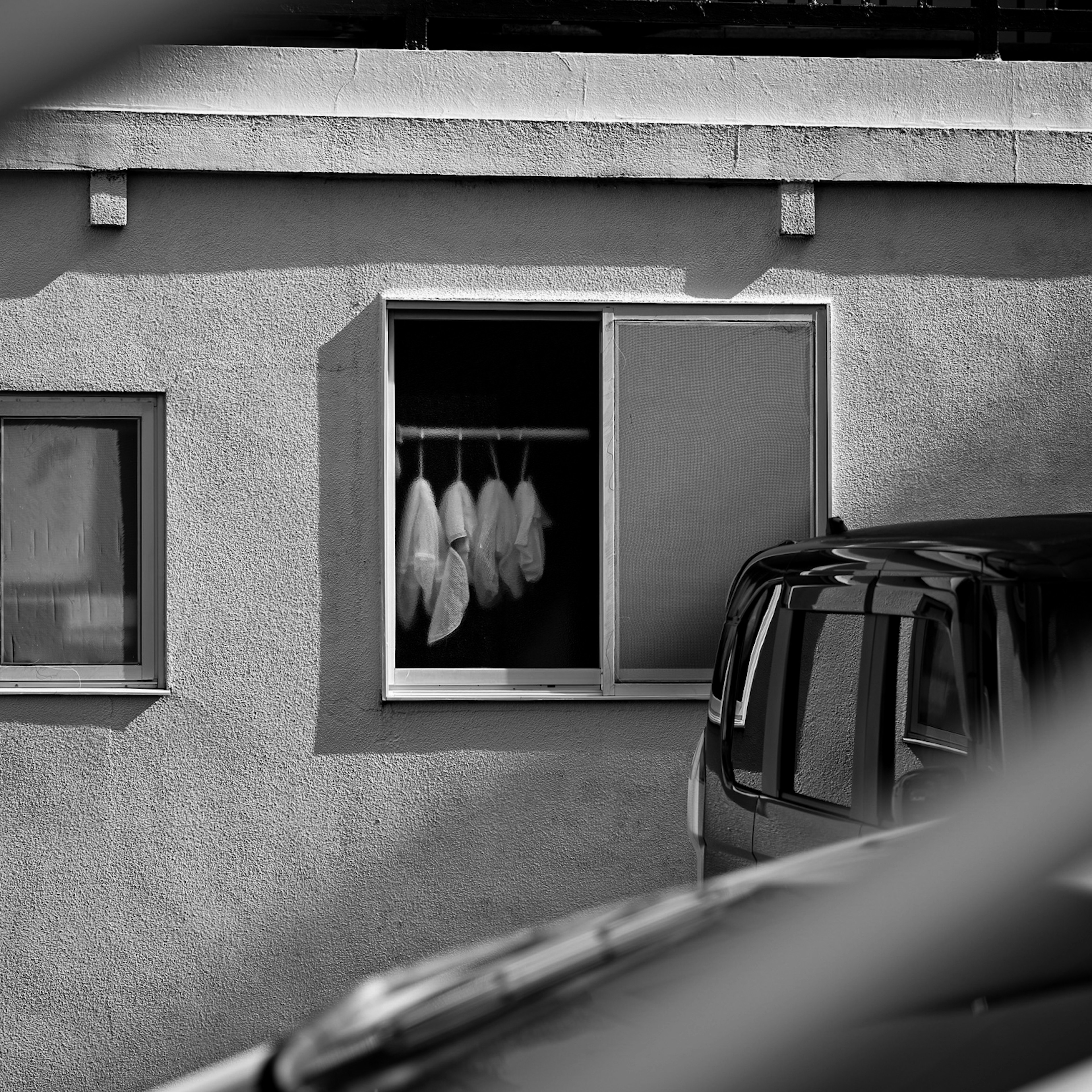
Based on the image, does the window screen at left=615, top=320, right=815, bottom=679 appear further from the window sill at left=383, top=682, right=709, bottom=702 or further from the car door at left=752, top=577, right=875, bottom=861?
the car door at left=752, top=577, right=875, bottom=861

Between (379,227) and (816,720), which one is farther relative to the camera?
(379,227)

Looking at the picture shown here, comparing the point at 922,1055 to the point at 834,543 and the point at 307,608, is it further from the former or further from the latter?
the point at 307,608

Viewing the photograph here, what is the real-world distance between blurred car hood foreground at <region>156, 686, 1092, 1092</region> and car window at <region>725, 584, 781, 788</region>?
128cm

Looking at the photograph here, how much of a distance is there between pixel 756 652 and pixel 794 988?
181cm

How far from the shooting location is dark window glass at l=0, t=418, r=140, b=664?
482 cm

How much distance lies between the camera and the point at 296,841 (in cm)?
470

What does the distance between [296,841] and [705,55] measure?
3.92 m

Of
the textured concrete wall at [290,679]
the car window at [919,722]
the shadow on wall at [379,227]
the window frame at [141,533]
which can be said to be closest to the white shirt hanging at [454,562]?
the textured concrete wall at [290,679]

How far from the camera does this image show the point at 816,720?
119 inches

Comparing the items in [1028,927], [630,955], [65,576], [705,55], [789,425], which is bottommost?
[630,955]

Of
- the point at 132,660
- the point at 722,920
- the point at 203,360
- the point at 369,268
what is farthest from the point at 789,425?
the point at 722,920

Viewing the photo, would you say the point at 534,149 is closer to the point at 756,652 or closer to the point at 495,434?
the point at 495,434

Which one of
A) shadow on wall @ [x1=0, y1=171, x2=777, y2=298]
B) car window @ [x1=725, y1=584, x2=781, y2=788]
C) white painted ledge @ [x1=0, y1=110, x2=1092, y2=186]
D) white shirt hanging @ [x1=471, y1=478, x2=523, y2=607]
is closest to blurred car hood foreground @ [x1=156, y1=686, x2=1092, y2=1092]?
car window @ [x1=725, y1=584, x2=781, y2=788]

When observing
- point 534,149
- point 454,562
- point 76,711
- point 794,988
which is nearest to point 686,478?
point 454,562
